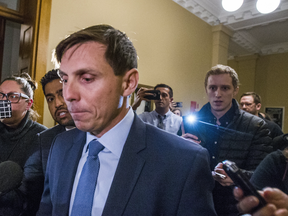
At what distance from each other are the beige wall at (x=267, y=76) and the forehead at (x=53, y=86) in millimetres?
7200

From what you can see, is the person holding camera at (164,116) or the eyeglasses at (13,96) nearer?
the eyeglasses at (13,96)

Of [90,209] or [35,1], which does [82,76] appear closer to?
[90,209]

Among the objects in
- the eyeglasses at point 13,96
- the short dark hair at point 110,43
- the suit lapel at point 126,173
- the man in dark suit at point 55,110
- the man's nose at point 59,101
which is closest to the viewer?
the suit lapel at point 126,173

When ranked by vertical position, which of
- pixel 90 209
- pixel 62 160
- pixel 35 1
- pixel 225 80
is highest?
pixel 35 1

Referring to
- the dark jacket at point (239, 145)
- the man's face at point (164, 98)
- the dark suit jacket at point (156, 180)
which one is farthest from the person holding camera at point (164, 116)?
the dark suit jacket at point (156, 180)

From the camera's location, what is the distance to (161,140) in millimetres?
906

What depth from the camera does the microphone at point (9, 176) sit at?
896 millimetres

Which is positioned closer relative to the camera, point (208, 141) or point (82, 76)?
point (82, 76)

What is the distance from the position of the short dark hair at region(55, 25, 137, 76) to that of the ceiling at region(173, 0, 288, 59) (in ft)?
13.2

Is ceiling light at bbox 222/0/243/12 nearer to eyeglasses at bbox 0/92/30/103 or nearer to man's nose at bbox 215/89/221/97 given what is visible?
man's nose at bbox 215/89/221/97

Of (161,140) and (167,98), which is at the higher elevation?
(167,98)

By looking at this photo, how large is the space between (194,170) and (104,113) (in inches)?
16.1

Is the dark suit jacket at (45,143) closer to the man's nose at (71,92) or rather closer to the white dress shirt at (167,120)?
the man's nose at (71,92)

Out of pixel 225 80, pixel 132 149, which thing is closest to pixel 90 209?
pixel 132 149
